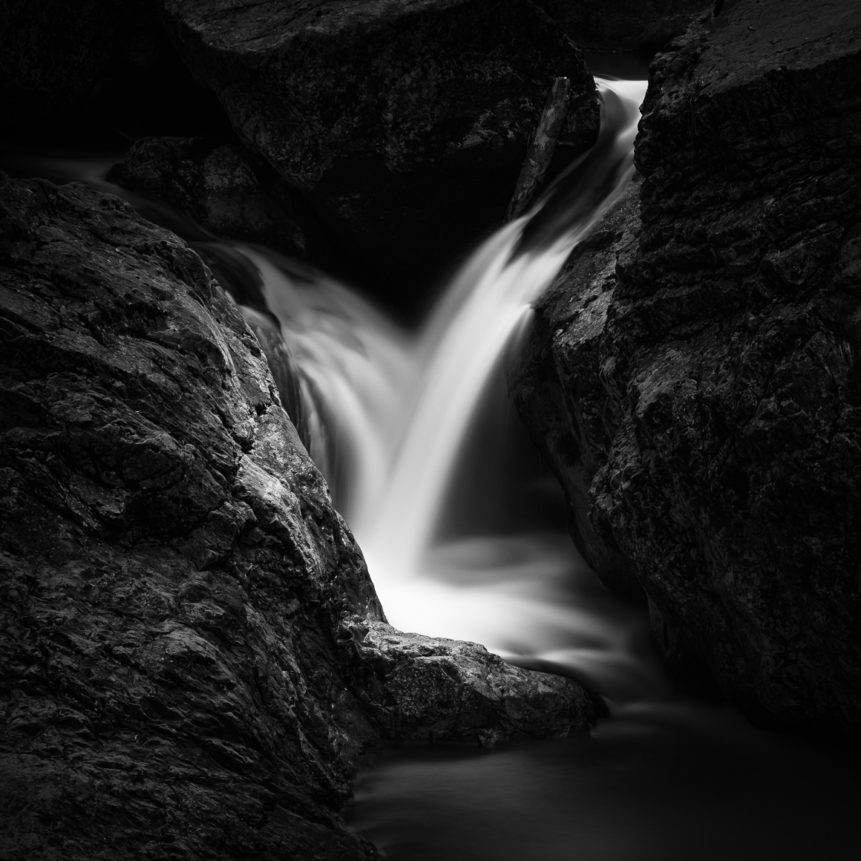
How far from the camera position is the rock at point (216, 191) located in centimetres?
890

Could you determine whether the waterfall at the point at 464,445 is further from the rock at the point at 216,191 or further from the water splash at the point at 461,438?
the rock at the point at 216,191

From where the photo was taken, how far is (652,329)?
442cm

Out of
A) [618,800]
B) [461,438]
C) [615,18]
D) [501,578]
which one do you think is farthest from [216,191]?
[615,18]

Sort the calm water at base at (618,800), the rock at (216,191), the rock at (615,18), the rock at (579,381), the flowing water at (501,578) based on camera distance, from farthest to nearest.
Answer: the rock at (615,18) → the rock at (216,191) → the rock at (579,381) → the flowing water at (501,578) → the calm water at base at (618,800)

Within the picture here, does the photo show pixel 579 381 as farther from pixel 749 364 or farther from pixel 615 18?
pixel 615 18

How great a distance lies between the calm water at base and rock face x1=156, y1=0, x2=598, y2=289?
5641 millimetres

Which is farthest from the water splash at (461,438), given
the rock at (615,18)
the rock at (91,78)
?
the rock at (615,18)

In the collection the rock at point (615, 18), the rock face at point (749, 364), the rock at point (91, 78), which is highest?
the rock at point (615, 18)

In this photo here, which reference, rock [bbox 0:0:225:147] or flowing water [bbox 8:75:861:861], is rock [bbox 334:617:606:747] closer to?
flowing water [bbox 8:75:861:861]

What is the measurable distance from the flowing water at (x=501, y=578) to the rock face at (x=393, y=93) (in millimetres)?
673

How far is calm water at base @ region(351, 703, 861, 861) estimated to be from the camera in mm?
3367

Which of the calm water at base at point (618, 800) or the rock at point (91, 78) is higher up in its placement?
the rock at point (91, 78)

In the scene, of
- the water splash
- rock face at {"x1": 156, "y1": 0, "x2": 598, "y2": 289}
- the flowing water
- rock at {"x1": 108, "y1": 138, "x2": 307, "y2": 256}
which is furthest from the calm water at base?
rock at {"x1": 108, "y1": 138, "x2": 307, "y2": 256}

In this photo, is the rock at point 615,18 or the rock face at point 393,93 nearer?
the rock face at point 393,93
